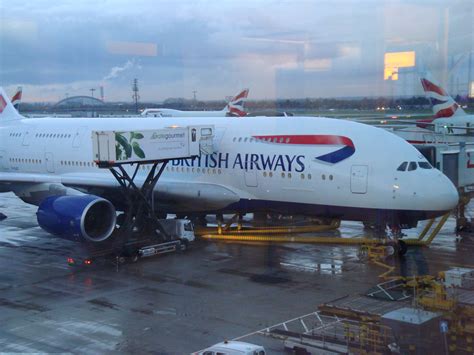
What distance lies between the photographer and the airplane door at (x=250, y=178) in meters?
13.1

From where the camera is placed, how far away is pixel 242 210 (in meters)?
13.6

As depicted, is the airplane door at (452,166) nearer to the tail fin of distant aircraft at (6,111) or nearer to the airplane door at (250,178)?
the airplane door at (250,178)

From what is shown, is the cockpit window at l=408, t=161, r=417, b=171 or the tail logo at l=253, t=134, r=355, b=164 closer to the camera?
the cockpit window at l=408, t=161, r=417, b=171

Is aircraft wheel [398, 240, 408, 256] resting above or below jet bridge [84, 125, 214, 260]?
below

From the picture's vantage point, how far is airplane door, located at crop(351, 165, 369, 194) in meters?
11.8

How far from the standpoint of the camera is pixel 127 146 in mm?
12055

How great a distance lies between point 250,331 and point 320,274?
3421 millimetres

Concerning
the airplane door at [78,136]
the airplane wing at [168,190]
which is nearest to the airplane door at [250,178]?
the airplane wing at [168,190]

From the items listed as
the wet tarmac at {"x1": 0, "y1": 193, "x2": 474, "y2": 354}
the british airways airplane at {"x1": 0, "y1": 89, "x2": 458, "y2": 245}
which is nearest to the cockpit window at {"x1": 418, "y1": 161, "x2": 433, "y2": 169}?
the british airways airplane at {"x1": 0, "y1": 89, "x2": 458, "y2": 245}

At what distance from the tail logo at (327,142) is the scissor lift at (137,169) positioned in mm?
1747

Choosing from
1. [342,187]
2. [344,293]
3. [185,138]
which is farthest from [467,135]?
[344,293]

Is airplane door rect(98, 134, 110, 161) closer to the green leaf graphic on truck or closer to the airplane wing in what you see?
the green leaf graphic on truck

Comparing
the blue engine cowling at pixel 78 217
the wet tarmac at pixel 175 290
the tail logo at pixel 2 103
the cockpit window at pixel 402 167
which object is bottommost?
the wet tarmac at pixel 175 290

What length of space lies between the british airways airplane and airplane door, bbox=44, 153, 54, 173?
1.48 metres
